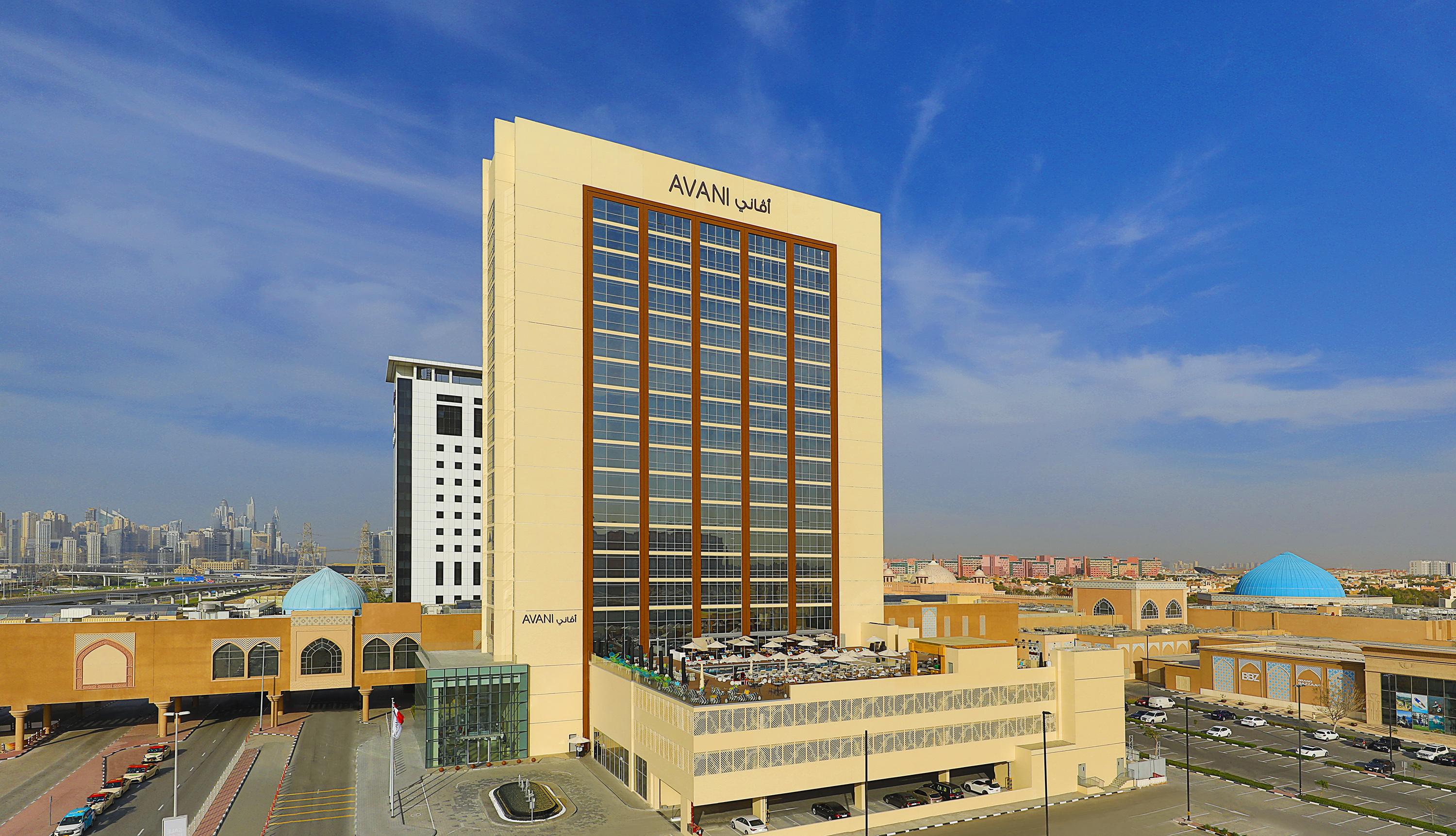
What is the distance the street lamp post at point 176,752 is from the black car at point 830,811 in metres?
42.2

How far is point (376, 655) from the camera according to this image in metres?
91.0

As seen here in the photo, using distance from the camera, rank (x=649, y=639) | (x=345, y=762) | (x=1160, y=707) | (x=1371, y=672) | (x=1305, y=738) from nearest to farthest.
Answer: (x=345, y=762) < (x=649, y=639) < (x=1305, y=738) < (x=1371, y=672) < (x=1160, y=707)

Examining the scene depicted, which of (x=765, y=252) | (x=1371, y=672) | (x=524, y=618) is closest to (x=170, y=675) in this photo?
(x=524, y=618)

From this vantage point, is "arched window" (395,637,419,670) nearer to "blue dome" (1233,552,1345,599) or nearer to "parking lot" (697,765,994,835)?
"parking lot" (697,765,994,835)

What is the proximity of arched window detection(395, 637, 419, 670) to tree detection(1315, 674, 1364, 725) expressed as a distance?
100477 mm

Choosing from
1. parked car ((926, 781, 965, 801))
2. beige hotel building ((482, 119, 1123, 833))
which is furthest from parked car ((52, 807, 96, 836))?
parked car ((926, 781, 965, 801))

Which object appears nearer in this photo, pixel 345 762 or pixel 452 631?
pixel 345 762

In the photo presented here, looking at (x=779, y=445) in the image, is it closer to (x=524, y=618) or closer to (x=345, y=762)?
(x=524, y=618)

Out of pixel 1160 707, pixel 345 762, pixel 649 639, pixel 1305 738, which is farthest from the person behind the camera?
pixel 1160 707

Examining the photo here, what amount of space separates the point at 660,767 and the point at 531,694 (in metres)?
18.4

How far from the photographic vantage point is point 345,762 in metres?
72.8

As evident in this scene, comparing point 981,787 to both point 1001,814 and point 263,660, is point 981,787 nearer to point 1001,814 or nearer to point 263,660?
point 1001,814

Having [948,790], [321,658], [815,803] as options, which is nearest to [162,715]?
[321,658]

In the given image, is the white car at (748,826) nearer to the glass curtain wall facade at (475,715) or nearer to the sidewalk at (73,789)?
the glass curtain wall facade at (475,715)
